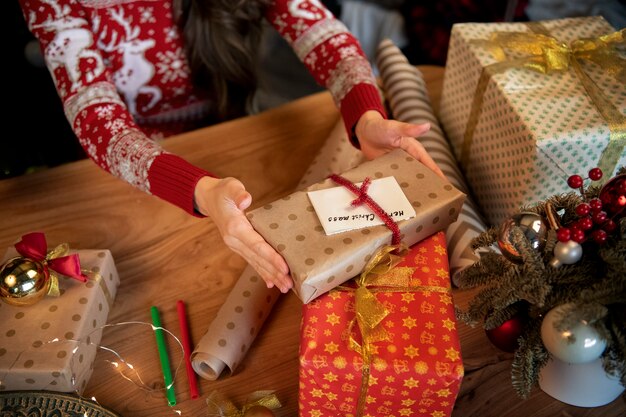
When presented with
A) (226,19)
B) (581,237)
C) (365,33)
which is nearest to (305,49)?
(226,19)

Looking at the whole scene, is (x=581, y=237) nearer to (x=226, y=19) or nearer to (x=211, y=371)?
(x=211, y=371)

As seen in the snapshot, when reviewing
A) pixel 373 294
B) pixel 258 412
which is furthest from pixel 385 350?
pixel 258 412

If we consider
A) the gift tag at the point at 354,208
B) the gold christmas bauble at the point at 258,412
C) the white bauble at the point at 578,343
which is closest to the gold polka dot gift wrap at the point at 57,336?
the gold christmas bauble at the point at 258,412

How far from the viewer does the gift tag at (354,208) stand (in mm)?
732

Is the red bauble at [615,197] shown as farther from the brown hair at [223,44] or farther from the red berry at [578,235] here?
the brown hair at [223,44]

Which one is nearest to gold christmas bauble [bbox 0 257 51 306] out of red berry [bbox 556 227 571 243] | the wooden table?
the wooden table

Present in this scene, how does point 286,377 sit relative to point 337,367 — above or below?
below

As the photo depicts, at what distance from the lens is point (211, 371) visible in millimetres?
765

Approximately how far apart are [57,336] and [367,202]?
0.46 metres

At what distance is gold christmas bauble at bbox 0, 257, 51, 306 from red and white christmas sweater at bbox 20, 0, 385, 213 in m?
0.22

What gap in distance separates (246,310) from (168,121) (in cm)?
70

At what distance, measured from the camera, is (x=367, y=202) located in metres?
0.75

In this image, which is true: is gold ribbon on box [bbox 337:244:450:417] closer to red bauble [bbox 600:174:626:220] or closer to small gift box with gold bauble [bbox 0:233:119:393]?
red bauble [bbox 600:174:626:220]

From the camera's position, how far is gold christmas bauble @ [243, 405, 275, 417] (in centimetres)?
69
